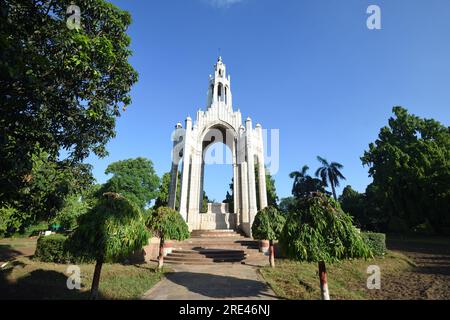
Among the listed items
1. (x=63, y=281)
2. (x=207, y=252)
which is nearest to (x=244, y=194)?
(x=207, y=252)

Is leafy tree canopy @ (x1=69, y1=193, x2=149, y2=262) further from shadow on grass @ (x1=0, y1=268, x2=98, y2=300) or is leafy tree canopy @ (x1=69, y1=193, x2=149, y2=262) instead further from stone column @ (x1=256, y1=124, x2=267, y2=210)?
stone column @ (x1=256, y1=124, x2=267, y2=210)

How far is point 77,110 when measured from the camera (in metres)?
8.67

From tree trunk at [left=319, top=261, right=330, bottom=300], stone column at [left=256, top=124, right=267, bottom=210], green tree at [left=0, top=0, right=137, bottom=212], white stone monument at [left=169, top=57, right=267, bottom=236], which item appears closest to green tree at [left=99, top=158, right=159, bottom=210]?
white stone monument at [left=169, top=57, right=267, bottom=236]

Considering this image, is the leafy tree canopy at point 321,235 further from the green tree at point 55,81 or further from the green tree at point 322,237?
the green tree at point 55,81

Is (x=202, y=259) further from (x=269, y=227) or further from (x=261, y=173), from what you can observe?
(x=261, y=173)

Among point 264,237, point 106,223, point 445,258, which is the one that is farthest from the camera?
point 445,258

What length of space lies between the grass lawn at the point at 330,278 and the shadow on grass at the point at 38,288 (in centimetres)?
766

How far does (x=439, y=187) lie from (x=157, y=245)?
33.7m

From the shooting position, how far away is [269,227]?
46.8 ft

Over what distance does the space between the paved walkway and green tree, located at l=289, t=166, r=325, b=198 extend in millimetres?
36786

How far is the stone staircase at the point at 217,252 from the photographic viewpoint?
1605cm

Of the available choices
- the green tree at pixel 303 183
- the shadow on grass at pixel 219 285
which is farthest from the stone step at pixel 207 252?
the green tree at pixel 303 183

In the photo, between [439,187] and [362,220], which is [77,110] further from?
[362,220]
